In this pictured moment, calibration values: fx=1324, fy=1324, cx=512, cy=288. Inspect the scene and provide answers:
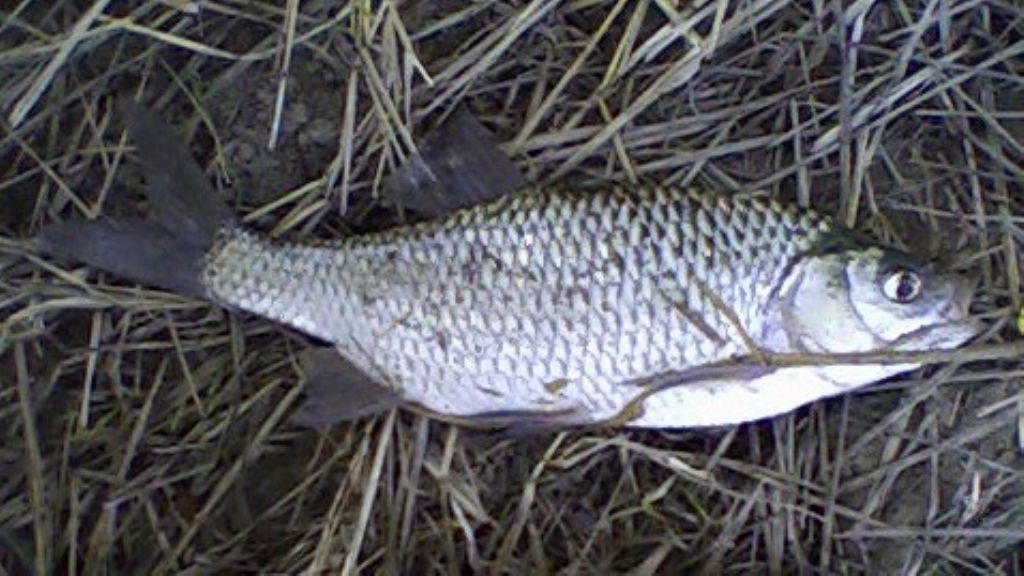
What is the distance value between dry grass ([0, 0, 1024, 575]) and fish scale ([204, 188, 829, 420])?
0.15 m

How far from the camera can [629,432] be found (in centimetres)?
257

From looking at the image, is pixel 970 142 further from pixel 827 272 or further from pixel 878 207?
pixel 827 272

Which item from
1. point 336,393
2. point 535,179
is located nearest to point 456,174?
point 535,179

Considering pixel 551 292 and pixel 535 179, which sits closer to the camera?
pixel 551 292

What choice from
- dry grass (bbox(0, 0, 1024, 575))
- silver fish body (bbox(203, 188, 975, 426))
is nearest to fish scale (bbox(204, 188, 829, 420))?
silver fish body (bbox(203, 188, 975, 426))

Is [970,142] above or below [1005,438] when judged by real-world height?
above

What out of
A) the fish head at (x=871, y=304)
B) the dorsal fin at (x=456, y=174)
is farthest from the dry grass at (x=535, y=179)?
the fish head at (x=871, y=304)

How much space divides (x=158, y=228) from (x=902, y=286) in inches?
53.3

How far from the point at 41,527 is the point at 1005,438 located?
6.02 feet

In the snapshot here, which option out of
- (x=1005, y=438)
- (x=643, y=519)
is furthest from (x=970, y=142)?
(x=643, y=519)

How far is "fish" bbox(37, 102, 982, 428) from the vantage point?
2336 millimetres

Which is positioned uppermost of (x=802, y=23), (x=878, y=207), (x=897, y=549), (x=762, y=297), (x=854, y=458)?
(x=802, y=23)

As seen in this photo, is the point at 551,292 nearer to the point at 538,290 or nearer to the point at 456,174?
the point at 538,290

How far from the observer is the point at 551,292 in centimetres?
239
